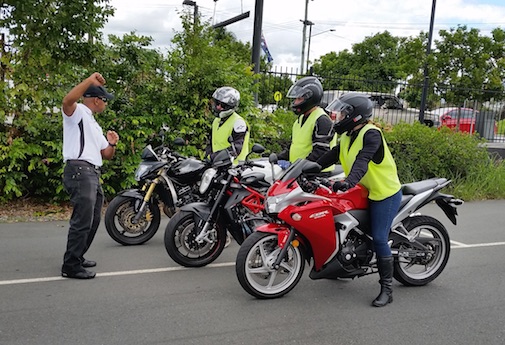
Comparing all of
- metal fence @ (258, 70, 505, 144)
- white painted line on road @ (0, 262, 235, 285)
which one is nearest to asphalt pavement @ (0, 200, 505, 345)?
white painted line on road @ (0, 262, 235, 285)

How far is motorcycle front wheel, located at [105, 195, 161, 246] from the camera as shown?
6609 mm

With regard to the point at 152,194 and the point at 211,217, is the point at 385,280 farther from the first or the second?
the point at 152,194

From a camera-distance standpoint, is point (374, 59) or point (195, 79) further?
point (374, 59)

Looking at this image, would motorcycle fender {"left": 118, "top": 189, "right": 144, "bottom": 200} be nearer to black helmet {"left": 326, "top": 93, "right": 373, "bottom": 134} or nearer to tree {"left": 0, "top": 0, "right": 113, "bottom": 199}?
tree {"left": 0, "top": 0, "right": 113, "bottom": 199}

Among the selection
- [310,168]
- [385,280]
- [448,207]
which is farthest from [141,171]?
[448,207]

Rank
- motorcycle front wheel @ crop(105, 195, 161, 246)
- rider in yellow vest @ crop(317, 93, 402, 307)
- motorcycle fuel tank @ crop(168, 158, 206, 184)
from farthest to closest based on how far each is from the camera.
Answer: motorcycle front wheel @ crop(105, 195, 161, 246) < motorcycle fuel tank @ crop(168, 158, 206, 184) < rider in yellow vest @ crop(317, 93, 402, 307)

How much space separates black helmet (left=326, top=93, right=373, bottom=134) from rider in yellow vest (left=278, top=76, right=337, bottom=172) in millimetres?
935

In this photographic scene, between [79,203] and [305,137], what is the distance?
2537mm

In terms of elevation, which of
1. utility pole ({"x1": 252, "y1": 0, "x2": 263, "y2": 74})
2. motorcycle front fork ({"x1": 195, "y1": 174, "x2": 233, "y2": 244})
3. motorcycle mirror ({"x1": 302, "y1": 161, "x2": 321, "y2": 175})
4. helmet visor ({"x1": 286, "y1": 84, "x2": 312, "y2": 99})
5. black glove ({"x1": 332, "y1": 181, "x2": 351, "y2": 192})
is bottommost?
motorcycle front fork ({"x1": 195, "y1": 174, "x2": 233, "y2": 244})

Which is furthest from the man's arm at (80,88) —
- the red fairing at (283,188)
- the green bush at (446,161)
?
the green bush at (446,161)

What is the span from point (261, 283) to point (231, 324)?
0.70 metres

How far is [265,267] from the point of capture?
16.0 feet

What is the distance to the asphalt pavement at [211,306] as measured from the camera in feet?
13.9

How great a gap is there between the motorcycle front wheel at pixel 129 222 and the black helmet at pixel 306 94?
7.29 ft
